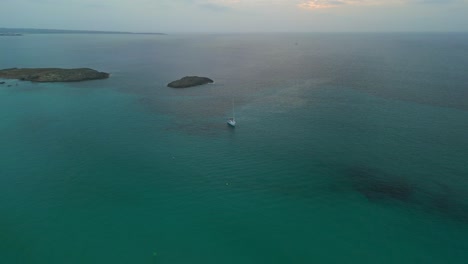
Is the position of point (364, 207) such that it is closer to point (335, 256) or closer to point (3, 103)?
point (335, 256)

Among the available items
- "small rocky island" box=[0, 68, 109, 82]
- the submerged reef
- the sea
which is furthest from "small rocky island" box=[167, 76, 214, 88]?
the submerged reef

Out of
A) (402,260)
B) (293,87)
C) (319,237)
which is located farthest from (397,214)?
(293,87)

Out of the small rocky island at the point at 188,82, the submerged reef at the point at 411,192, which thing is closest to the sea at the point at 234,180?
the submerged reef at the point at 411,192

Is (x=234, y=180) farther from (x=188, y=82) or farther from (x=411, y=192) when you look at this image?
(x=188, y=82)

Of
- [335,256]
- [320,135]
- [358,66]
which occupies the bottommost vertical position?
[335,256]

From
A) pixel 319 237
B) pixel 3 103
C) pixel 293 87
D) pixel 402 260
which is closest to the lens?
pixel 402 260

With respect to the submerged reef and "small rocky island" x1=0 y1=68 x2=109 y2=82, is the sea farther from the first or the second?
"small rocky island" x1=0 y1=68 x2=109 y2=82

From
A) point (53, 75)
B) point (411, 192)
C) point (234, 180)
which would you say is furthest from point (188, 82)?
point (411, 192)

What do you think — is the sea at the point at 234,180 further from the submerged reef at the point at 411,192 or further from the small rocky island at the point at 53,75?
the small rocky island at the point at 53,75
